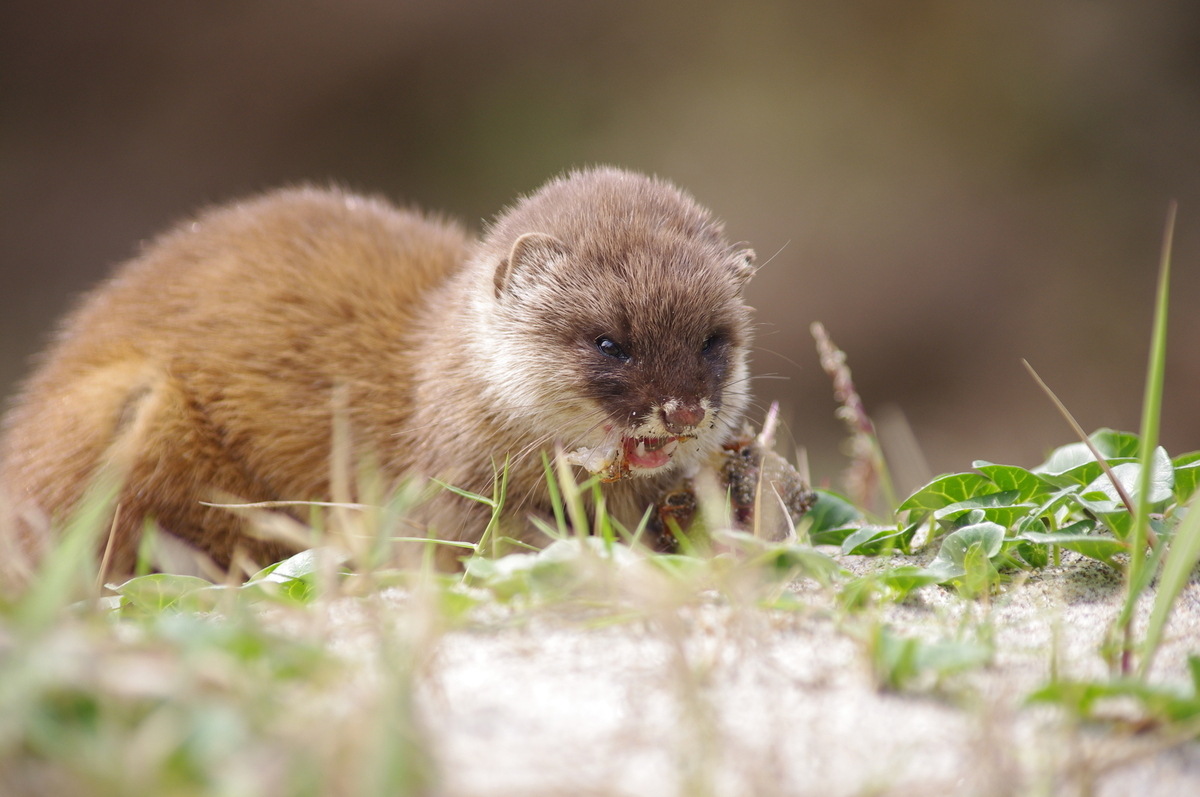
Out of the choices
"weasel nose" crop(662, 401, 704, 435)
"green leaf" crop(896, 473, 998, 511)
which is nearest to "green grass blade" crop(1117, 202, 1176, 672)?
"green leaf" crop(896, 473, 998, 511)

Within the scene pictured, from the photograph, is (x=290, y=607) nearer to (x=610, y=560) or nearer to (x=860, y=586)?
(x=610, y=560)

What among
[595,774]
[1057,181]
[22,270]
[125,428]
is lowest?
[595,774]

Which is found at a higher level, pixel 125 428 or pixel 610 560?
pixel 125 428

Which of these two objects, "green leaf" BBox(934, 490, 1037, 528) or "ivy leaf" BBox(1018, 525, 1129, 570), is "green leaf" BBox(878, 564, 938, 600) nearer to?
"ivy leaf" BBox(1018, 525, 1129, 570)

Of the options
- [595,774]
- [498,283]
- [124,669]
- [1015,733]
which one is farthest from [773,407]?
[124,669]

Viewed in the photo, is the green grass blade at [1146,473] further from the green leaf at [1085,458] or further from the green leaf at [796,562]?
the green leaf at [1085,458]

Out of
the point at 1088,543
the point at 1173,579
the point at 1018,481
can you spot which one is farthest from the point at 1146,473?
the point at 1018,481

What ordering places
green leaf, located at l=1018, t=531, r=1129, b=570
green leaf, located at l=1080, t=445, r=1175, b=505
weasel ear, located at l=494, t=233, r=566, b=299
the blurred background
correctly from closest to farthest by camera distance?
green leaf, located at l=1018, t=531, r=1129, b=570
green leaf, located at l=1080, t=445, r=1175, b=505
weasel ear, located at l=494, t=233, r=566, b=299
the blurred background
